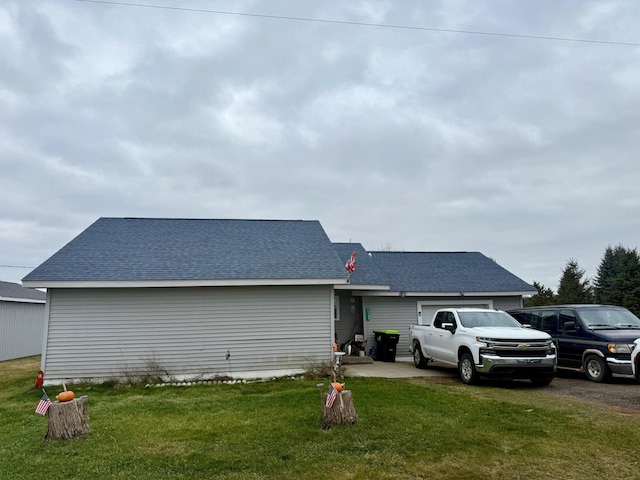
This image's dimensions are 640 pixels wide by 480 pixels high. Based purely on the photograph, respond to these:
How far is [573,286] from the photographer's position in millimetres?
32719

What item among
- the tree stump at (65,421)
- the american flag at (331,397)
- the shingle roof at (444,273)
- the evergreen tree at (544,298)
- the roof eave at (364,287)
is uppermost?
the shingle roof at (444,273)

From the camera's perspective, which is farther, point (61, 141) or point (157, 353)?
point (61, 141)

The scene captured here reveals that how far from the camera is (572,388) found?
9086 millimetres

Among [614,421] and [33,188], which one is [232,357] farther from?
[33,188]

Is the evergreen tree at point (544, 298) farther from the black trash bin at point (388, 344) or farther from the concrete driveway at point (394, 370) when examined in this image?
the concrete driveway at point (394, 370)

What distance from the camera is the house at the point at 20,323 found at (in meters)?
18.1

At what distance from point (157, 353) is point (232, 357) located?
1.88 metres

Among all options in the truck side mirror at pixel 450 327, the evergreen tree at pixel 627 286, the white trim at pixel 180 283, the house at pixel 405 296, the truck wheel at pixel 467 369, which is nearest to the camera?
the truck wheel at pixel 467 369

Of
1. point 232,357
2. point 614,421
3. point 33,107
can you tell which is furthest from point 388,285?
point 33,107

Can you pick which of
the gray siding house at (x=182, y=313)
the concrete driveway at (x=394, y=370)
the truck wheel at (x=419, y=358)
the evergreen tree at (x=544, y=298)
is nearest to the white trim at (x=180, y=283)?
the gray siding house at (x=182, y=313)

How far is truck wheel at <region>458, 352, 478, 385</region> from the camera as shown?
938cm

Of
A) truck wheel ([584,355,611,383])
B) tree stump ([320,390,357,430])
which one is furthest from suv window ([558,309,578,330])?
tree stump ([320,390,357,430])

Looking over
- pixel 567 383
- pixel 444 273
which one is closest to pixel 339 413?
pixel 567 383

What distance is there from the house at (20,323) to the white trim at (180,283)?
8329mm
